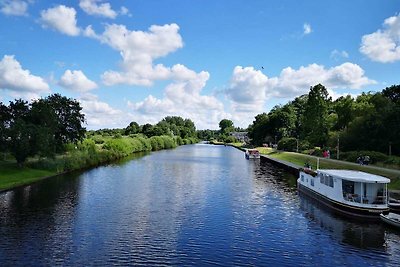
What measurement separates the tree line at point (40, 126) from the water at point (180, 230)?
10.8 meters

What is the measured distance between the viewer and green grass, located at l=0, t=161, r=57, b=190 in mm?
47834

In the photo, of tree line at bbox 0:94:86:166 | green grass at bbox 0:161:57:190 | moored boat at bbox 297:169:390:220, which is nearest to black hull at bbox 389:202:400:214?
moored boat at bbox 297:169:390:220

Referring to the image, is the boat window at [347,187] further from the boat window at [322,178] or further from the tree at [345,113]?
the tree at [345,113]

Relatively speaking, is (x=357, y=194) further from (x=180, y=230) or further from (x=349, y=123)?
(x=349, y=123)

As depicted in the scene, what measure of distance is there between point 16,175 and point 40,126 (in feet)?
38.2

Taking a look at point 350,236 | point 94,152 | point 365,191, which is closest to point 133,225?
point 350,236

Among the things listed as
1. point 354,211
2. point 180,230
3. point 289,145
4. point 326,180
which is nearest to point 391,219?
point 354,211

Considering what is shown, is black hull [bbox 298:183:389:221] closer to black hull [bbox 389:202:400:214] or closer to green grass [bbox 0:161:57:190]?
black hull [bbox 389:202:400:214]

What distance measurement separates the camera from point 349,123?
80.3 m

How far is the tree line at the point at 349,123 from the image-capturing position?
6250 centimetres

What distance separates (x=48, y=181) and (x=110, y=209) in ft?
75.6

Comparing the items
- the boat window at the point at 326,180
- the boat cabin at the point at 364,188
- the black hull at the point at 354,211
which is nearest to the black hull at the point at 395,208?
the boat cabin at the point at 364,188

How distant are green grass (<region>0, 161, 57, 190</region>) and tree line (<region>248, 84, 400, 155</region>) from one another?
178ft

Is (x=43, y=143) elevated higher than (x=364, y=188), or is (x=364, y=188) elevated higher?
(x=43, y=143)
